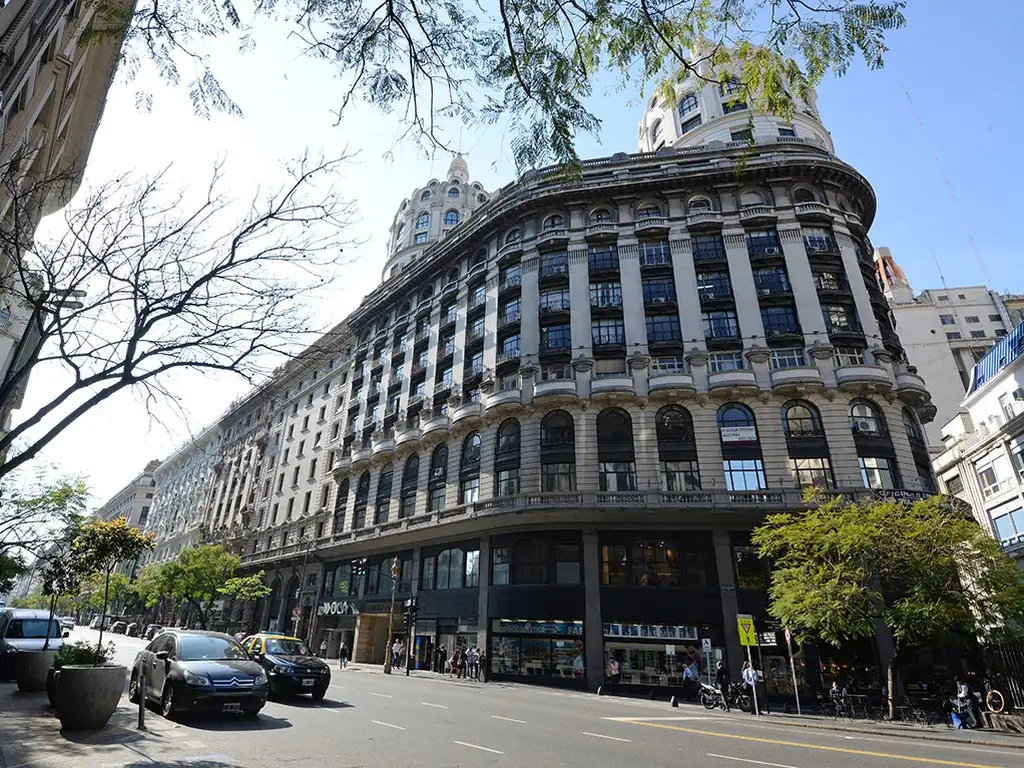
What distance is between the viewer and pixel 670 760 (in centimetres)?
898

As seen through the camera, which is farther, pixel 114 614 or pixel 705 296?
pixel 114 614

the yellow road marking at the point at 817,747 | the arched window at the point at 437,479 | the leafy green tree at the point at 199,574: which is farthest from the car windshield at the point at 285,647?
the leafy green tree at the point at 199,574

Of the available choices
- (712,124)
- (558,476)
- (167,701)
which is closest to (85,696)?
(167,701)

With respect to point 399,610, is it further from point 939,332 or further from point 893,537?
point 939,332

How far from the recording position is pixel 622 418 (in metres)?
30.2

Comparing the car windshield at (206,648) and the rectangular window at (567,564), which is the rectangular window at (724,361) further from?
the car windshield at (206,648)

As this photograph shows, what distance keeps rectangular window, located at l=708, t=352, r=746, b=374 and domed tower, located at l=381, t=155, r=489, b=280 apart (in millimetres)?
36560

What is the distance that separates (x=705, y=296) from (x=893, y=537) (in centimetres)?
1744

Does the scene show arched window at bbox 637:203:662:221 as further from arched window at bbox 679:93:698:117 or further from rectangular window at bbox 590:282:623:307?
arched window at bbox 679:93:698:117

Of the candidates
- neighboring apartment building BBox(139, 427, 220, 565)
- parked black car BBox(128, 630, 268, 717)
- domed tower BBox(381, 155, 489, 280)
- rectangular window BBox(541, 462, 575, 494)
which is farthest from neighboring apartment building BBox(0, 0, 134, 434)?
neighboring apartment building BBox(139, 427, 220, 565)

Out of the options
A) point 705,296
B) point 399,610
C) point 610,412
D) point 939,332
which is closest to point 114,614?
point 399,610

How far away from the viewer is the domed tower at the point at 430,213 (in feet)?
196

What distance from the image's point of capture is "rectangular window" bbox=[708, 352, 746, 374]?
3019cm

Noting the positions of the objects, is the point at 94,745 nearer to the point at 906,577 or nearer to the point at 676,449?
the point at 906,577
